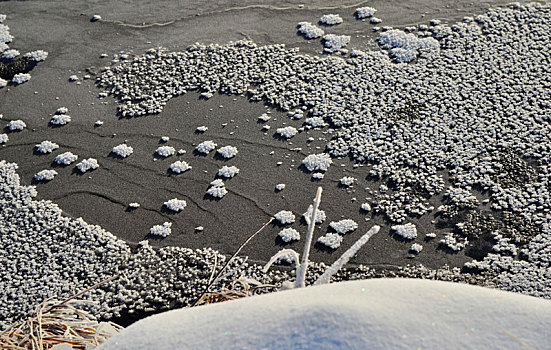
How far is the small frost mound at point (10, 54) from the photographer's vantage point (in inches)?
86.9

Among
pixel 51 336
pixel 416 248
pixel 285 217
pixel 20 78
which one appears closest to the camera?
pixel 51 336

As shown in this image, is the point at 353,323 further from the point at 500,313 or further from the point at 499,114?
the point at 499,114

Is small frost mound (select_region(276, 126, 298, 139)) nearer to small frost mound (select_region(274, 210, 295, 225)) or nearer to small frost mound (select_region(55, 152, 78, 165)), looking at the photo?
small frost mound (select_region(274, 210, 295, 225))

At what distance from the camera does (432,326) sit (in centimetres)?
49

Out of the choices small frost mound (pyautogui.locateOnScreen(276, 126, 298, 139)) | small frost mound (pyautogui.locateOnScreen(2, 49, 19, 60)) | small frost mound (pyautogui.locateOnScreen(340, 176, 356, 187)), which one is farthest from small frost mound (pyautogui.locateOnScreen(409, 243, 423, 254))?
small frost mound (pyautogui.locateOnScreen(2, 49, 19, 60))

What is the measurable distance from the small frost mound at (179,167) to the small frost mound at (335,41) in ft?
2.70

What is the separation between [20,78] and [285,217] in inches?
53.7

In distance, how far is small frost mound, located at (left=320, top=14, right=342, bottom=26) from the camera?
223 centimetres

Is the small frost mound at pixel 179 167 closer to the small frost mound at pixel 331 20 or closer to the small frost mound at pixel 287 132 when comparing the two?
the small frost mound at pixel 287 132

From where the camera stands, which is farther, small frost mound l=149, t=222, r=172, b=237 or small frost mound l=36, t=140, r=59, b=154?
small frost mound l=36, t=140, r=59, b=154

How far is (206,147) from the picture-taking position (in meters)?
1.78

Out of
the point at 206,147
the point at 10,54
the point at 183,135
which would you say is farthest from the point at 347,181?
the point at 10,54

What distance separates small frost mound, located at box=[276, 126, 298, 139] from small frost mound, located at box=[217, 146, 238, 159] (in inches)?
6.9

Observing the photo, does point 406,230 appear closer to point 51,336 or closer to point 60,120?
point 51,336
